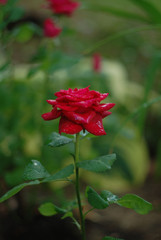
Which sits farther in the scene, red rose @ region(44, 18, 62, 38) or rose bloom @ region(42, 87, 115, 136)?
red rose @ region(44, 18, 62, 38)

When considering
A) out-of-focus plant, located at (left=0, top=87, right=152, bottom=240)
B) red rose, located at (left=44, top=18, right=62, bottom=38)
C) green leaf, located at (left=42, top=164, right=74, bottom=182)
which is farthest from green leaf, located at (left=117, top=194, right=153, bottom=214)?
red rose, located at (left=44, top=18, right=62, bottom=38)

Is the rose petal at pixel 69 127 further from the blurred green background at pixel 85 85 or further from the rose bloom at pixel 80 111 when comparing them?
the blurred green background at pixel 85 85

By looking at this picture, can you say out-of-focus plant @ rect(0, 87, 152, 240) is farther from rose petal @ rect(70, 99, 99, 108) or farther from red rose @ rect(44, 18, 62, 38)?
red rose @ rect(44, 18, 62, 38)

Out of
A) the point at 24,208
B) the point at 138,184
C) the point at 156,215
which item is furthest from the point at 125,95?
the point at 24,208

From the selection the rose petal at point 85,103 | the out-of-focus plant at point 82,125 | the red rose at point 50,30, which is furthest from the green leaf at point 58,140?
the red rose at point 50,30

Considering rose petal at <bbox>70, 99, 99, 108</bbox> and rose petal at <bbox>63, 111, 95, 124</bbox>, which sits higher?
rose petal at <bbox>70, 99, 99, 108</bbox>

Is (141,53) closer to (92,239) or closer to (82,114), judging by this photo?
(92,239)
